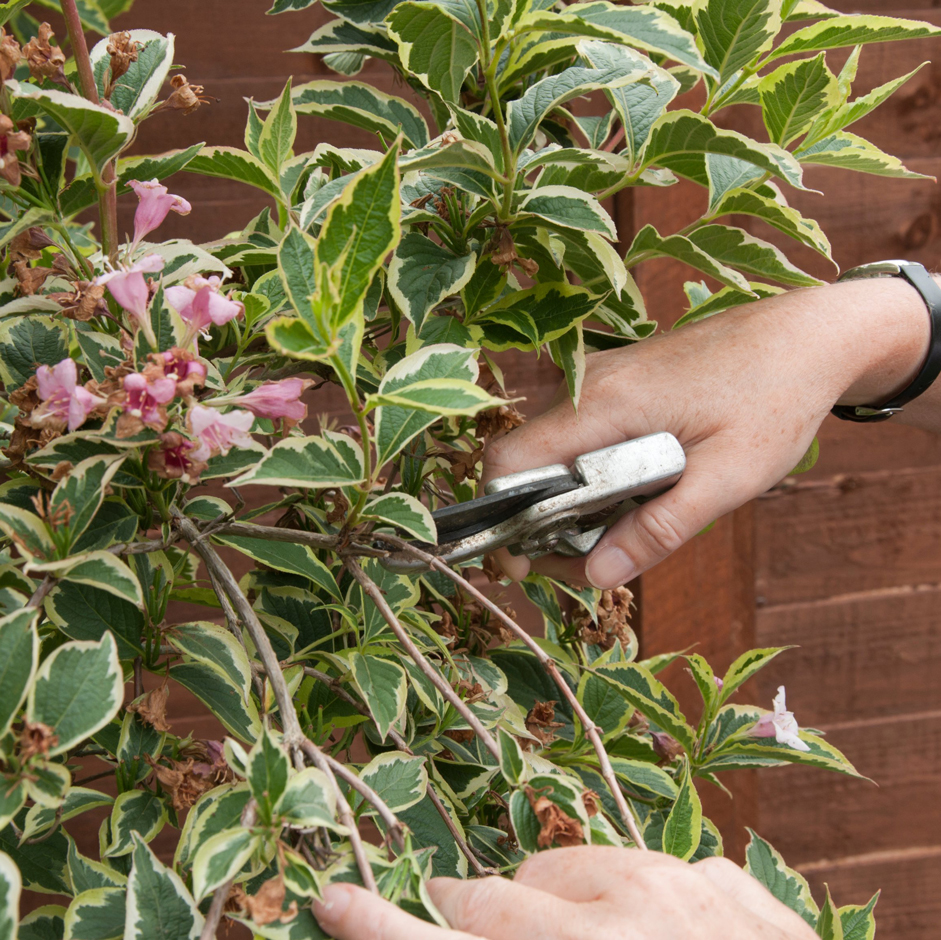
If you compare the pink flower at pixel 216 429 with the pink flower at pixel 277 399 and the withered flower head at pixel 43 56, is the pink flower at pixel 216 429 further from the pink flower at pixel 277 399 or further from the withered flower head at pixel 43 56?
the withered flower head at pixel 43 56

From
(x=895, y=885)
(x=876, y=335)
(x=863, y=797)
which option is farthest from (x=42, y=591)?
(x=895, y=885)

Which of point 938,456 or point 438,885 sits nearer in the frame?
point 438,885

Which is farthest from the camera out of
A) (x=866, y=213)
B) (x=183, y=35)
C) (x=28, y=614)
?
(x=866, y=213)

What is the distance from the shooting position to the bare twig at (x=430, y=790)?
49cm

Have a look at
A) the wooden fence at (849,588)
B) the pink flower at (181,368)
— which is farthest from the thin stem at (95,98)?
the wooden fence at (849,588)

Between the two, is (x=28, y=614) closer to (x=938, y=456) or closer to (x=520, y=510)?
(x=520, y=510)

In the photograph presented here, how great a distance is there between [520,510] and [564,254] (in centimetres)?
19

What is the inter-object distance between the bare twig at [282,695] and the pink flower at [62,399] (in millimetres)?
90

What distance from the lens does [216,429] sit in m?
0.42

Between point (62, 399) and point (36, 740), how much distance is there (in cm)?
17

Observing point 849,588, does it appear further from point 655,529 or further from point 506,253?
point 506,253

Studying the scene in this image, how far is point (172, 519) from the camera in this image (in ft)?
1.64

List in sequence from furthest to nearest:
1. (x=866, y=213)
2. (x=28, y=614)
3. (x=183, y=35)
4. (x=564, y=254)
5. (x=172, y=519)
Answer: (x=866, y=213)
(x=183, y=35)
(x=564, y=254)
(x=172, y=519)
(x=28, y=614)

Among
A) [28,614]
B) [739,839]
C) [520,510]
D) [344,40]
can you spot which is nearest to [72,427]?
[28,614]
